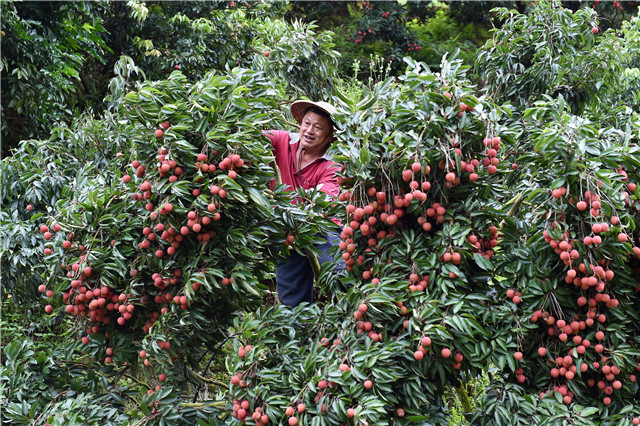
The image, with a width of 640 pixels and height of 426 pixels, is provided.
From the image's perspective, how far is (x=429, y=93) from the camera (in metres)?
1.97

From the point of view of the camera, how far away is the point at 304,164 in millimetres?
2951

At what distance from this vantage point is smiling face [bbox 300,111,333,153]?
2.85 metres

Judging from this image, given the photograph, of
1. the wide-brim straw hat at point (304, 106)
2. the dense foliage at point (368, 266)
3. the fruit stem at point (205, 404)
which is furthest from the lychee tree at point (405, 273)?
the wide-brim straw hat at point (304, 106)

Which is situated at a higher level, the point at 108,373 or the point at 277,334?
the point at 277,334

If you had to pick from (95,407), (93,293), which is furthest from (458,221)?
(95,407)

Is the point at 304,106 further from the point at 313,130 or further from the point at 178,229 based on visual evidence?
the point at 178,229

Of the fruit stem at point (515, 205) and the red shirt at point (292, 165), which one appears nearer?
the fruit stem at point (515, 205)

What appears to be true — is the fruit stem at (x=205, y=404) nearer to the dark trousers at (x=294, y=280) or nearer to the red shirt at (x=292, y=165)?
the dark trousers at (x=294, y=280)

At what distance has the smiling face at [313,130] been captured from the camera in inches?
112

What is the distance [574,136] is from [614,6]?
9.36m

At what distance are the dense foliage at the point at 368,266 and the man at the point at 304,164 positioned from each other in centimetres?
46

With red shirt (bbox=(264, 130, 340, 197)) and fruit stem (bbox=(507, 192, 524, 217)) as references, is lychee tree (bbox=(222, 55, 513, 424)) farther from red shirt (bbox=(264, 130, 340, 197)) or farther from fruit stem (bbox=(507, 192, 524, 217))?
red shirt (bbox=(264, 130, 340, 197))

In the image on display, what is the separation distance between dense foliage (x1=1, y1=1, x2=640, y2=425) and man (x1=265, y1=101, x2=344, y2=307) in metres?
0.46

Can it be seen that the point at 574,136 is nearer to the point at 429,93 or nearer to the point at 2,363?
the point at 429,93
